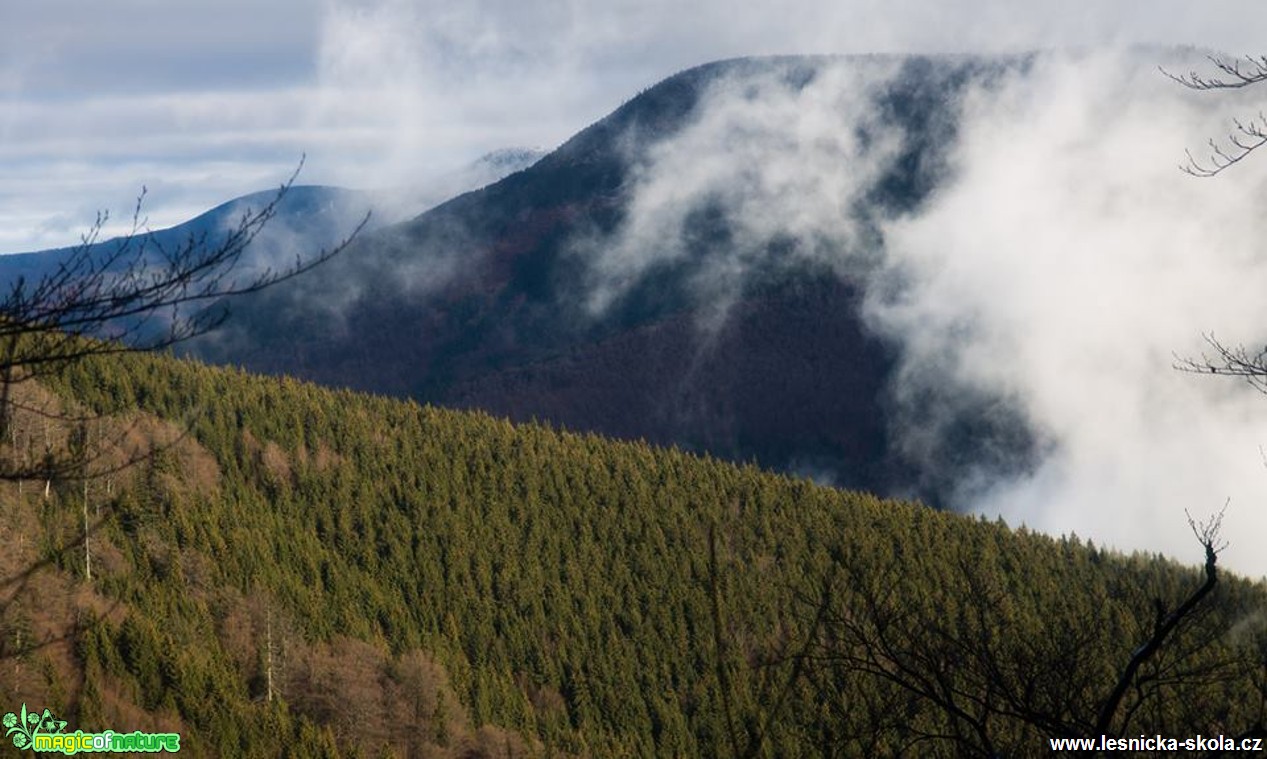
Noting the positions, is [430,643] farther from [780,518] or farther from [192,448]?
[780,518]

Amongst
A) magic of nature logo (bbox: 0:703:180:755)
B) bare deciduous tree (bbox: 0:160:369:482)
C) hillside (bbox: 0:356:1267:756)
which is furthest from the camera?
hillside (bbox: 0:356:1267:756)

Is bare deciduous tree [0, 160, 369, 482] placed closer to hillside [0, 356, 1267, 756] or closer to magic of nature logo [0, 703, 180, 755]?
magic of nature logo [0, 703, 180, 755]

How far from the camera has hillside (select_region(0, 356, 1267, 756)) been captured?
263 feet

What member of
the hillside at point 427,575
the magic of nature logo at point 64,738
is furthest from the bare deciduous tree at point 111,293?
the hillside at point 427,575

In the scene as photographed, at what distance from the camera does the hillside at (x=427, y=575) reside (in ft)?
263

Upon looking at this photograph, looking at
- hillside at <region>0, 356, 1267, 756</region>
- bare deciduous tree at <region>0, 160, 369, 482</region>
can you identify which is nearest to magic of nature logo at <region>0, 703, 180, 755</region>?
hillside at <region>0, 356, 1267, 756</region>

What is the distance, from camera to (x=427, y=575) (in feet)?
421

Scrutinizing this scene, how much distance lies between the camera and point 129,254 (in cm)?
952

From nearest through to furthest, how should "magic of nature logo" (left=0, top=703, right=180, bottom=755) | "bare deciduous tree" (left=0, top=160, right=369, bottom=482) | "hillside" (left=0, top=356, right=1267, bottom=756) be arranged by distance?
"bare deciduous tree" (left=0, top=160, right=369, bottom=482), "magic of nature logo" (left=0, top=703, right=180, bottom=755), "hillside" (left=0, top=356, right=1267, bottom=756)

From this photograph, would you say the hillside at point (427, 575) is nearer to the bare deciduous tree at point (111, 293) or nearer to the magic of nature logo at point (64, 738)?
the magic of nature logo at point (64, 738)

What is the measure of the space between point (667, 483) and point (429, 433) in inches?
1340

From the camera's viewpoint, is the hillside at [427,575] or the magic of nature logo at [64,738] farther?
the hillside at [427,575]

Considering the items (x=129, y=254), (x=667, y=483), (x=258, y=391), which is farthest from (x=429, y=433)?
(x=129, y=254)

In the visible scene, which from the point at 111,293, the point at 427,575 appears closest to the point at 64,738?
the point at 111,293
